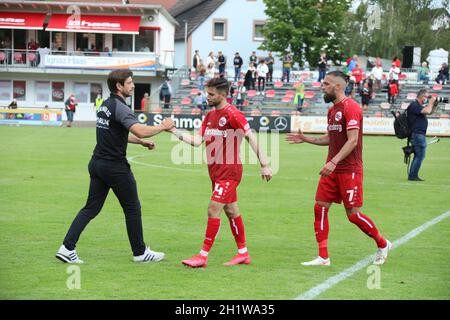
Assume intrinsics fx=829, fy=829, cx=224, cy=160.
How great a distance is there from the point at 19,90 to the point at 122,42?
26.9 feet

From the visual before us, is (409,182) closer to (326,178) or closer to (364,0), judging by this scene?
(326,178)

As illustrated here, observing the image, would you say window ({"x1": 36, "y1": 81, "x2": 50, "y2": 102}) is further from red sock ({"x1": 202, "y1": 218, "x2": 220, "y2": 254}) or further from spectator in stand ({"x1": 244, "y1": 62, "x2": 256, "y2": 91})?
red sock ({"x1": 202, "y1": 218, "x2": 220, "y2": 254})

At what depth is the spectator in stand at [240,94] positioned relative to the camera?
44.9 m

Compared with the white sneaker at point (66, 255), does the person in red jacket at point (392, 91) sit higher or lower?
higher

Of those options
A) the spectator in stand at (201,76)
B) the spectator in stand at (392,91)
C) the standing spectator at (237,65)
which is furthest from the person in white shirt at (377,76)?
the spectator in stand at (201,76)

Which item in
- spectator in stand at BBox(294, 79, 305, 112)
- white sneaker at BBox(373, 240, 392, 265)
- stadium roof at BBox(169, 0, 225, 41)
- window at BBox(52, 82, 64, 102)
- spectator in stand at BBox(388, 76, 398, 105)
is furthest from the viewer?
stadium roof at BBox(169, 0, 225, 41)

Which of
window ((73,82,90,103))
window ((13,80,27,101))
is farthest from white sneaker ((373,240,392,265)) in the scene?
window ((13,80,27,101))

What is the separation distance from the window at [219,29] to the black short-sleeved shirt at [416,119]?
49.4 metres

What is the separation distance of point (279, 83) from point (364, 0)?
1088 inches

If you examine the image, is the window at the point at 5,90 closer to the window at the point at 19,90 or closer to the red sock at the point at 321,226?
the window at the point at 19,90

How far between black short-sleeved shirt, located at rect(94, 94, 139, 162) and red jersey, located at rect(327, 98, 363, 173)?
219 cm

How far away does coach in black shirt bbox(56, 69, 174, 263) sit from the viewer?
8.82 m
